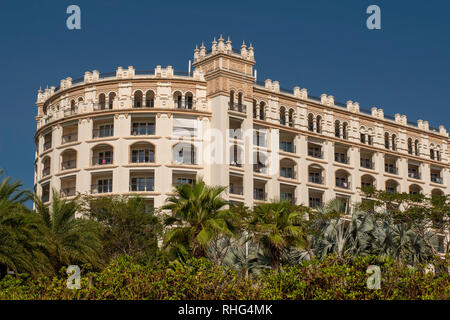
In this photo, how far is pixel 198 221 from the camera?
35.0m

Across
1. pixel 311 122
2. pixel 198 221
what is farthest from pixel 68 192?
pixel 198 221

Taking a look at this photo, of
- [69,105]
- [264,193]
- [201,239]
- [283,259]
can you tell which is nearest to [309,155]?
[264,193]

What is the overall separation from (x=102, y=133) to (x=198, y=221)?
33.7 meters

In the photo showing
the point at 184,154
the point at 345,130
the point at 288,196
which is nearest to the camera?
the point at 184,154

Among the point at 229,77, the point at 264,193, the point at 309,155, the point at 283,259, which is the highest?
the point at 229,77

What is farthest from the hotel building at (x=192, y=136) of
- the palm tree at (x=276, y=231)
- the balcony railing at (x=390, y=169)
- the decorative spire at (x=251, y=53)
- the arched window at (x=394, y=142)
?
the palm tree at (x=276, y=231)

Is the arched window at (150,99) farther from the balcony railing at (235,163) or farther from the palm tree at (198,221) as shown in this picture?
the palm tree at (198,221)

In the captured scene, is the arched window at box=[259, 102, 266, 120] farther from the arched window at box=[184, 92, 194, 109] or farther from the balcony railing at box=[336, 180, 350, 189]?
the balcony railing at box=[336, 180, 350, 189]

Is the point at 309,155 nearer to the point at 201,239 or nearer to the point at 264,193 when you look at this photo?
the point at 264,193

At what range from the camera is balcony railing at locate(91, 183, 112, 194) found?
6462cm

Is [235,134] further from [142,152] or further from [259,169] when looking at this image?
[142,152]

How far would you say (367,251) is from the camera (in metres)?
39.6

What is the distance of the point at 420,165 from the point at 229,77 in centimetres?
2846

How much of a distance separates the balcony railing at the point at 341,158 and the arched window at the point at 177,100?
18973 millimetres
